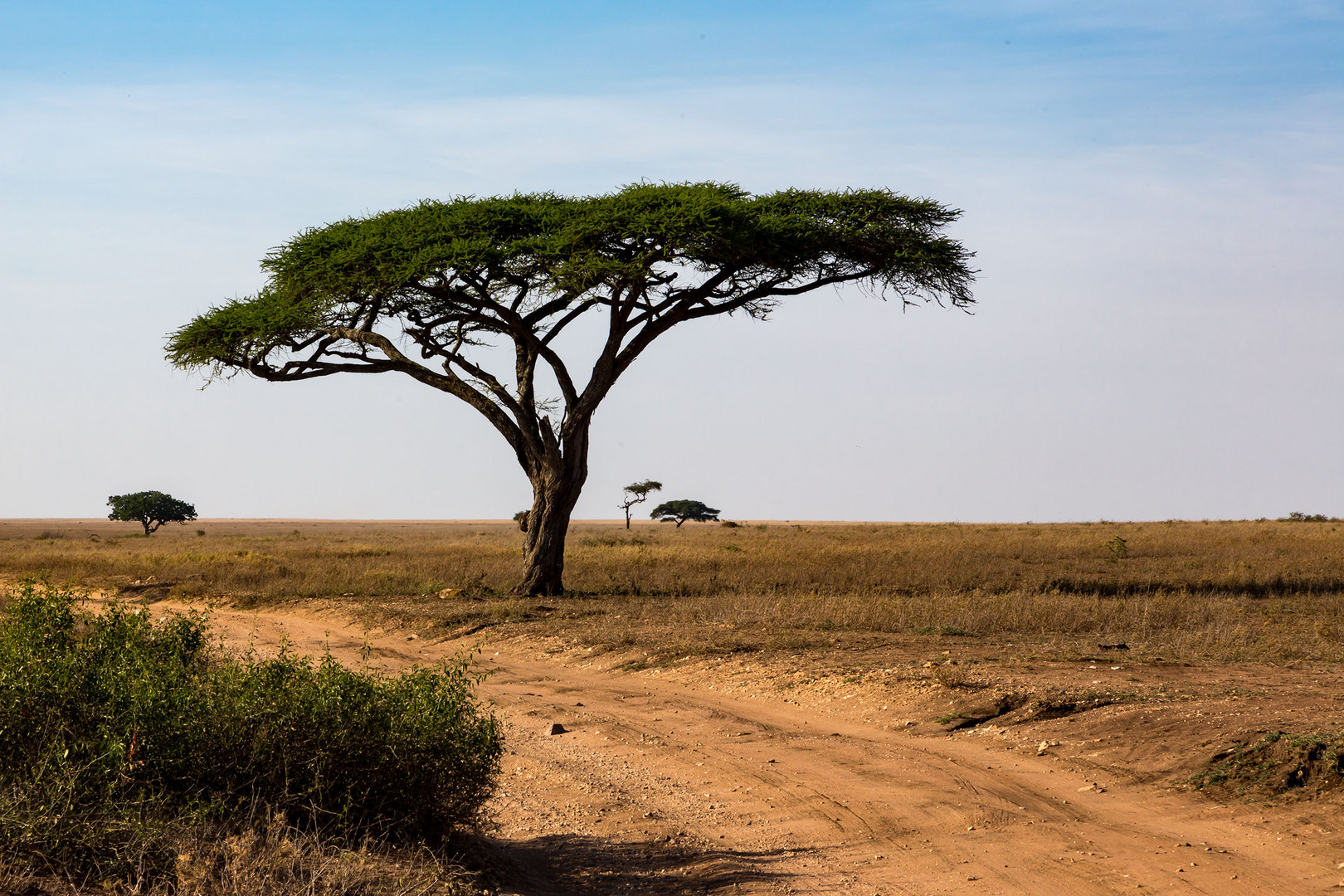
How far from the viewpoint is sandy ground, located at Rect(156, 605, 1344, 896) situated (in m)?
5.79

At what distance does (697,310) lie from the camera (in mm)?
22031

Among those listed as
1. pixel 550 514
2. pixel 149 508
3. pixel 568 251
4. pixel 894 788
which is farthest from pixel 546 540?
pixel 149 508

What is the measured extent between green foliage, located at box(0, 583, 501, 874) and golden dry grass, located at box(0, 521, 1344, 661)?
5.80 meters

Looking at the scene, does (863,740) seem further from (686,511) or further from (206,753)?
(686,511)

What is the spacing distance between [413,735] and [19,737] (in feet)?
5.82

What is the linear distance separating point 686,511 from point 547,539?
6917cm

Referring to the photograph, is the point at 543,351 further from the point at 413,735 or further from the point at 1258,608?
the point at 413,735

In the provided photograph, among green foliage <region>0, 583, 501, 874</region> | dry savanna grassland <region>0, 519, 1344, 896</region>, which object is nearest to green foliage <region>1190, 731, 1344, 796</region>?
dry savanna grassland <region>0, 519, 1344, 896</region>

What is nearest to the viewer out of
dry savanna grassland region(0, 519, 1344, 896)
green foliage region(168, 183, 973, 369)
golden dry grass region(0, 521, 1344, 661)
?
dry savanna grassland region(0, 519, 1344, 896)

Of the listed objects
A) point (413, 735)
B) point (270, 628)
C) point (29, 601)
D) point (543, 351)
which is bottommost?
point (270, 628)

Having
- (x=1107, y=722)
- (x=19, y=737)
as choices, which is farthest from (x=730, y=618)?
(x=19, y=737)

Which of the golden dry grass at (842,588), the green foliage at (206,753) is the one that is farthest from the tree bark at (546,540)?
the green foliage at (206,753)

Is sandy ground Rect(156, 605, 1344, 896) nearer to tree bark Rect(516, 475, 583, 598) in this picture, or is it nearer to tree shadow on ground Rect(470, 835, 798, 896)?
tree shadow on ground Rect(470, 835, 798, 896)

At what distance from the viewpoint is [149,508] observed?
71.2 metres
